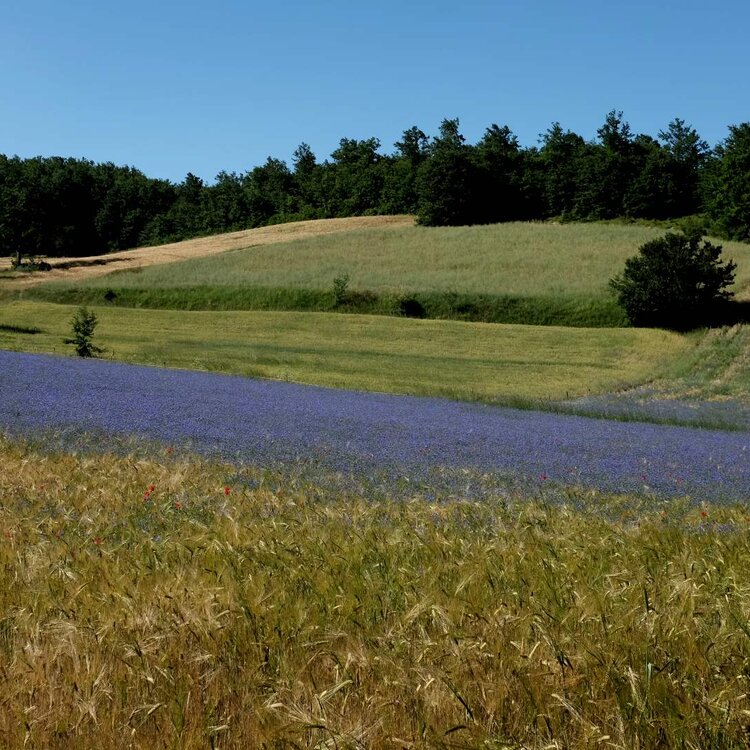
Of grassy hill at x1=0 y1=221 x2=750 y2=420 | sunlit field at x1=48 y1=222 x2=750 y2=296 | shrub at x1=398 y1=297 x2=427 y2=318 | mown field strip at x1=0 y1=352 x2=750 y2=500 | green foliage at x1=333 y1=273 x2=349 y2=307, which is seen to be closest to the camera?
mown field strip at x1=0 y1=352 x2=750 y2=500

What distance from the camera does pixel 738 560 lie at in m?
4.27

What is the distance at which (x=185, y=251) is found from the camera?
310 ft

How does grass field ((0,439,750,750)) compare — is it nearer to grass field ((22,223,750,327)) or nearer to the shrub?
the shrub

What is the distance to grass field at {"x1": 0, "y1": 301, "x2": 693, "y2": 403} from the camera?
34156 mm

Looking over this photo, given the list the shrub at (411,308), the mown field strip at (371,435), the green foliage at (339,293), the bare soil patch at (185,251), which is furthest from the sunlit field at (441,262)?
the mown field strip at (371,435)

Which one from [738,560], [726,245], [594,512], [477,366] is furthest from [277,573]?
[726,245]

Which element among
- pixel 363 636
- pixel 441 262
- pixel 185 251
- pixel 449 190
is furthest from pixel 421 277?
pixel 363 636

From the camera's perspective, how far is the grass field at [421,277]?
57688mm

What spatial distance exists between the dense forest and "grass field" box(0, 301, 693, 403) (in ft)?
168

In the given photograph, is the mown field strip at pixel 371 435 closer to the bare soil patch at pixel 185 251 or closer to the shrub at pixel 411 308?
the shrub at pixel 411 308

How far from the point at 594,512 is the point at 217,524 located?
3.15 metres

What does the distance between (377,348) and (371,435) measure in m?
32.5

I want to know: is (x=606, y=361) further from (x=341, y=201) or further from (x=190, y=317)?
(x=341, y=201)

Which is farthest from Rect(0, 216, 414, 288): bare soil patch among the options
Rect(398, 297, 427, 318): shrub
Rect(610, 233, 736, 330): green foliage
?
Rect(610, 233, 736, 330): green foliage
